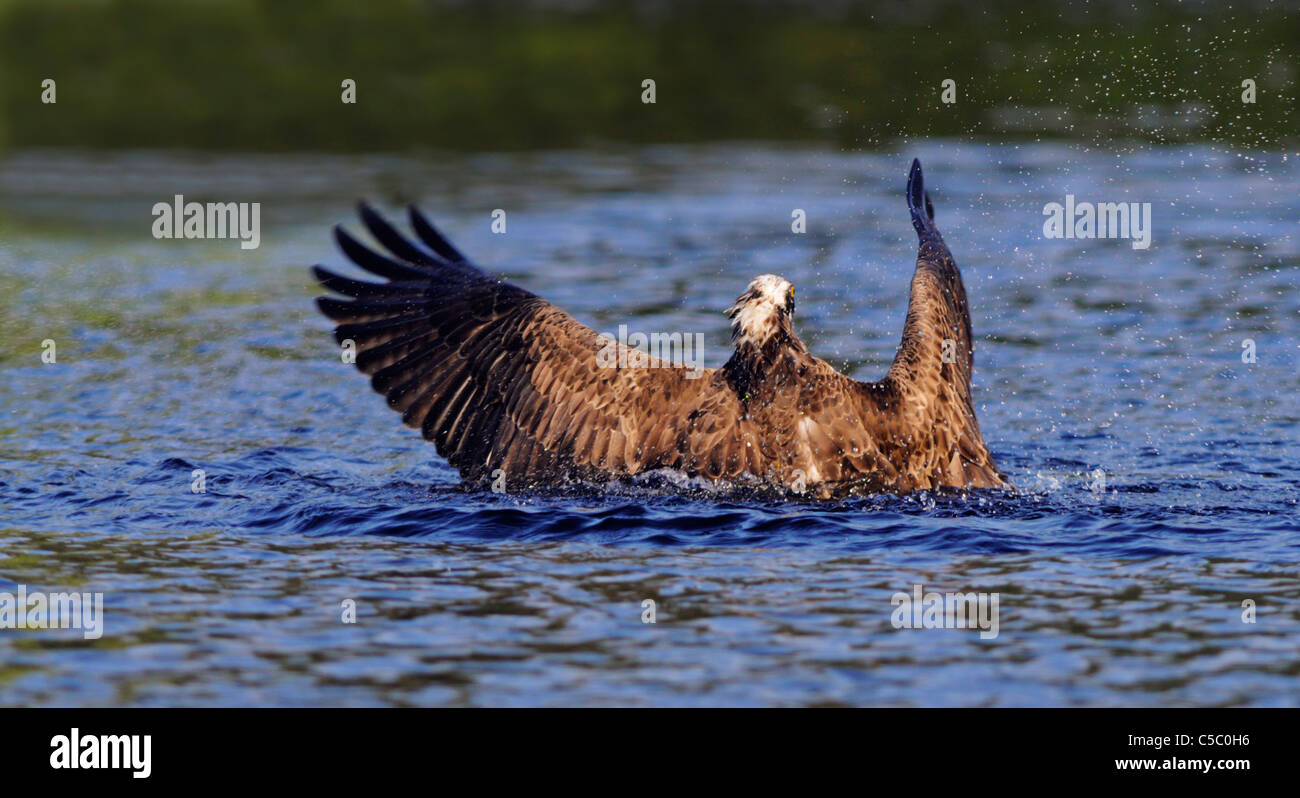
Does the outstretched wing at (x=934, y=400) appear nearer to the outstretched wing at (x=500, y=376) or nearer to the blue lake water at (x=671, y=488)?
the blue lake water at (x=671, y=488)

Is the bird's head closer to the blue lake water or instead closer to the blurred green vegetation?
the blue lake water

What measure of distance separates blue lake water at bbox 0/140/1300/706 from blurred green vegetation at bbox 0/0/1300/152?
3.28m

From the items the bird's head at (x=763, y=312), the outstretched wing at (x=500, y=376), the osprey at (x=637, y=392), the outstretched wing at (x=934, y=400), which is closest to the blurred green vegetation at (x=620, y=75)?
the outstretched wing at (x=934, y=400)

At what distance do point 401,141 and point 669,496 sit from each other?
53.5 ft

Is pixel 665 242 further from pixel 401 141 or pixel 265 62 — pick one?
pixel 265 62

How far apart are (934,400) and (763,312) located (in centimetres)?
115

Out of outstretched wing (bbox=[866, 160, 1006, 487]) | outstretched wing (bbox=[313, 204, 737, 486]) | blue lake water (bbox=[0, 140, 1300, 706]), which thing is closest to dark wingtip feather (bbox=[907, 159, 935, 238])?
outstretched wing (bbox=[866, 160, 1006, 487])

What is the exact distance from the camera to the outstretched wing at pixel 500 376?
31.3 ft

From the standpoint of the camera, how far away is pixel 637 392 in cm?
955

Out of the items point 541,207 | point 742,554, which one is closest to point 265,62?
point 541,207

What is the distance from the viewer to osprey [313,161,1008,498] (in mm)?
9242

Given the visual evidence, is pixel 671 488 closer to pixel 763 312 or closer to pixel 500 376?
pixel 763 312

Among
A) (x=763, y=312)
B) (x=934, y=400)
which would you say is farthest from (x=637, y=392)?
(x=934, y=400)

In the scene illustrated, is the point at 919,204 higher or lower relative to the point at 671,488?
higher
